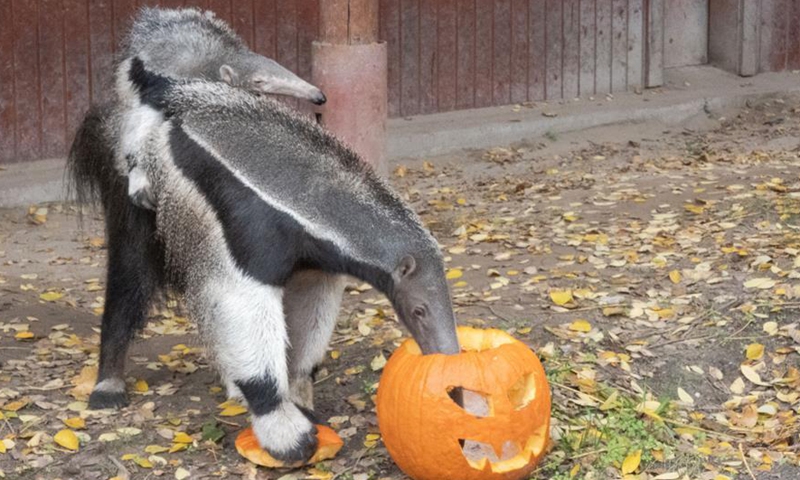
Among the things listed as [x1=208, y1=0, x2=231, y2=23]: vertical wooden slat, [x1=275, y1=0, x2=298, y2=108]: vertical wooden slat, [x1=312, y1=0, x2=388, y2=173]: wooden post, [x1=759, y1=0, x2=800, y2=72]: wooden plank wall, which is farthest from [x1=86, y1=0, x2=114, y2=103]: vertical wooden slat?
[x1=759, y1=0, x2=800, y2=72]: wooden plank wall

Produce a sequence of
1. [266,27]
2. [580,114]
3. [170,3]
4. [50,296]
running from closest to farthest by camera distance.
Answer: [50,296] < [170,3] < [266,27] < [580,114]

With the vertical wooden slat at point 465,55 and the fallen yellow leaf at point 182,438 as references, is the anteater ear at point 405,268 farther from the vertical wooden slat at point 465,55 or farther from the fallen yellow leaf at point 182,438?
the vertical wooden slat at point 465,55

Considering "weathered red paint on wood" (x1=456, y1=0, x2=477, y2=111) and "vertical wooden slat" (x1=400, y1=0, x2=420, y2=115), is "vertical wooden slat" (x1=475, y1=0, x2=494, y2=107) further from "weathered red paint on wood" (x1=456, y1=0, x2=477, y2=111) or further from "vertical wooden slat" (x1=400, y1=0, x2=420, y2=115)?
"vertical wooden slat" (x1=400, y1=0, x2=420, y2=115)

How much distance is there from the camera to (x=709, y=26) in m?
14.2

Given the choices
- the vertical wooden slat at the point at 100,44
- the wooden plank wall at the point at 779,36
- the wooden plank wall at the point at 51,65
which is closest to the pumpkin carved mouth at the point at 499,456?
the wooden plank wall at the point at 51,65

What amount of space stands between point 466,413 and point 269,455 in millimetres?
872

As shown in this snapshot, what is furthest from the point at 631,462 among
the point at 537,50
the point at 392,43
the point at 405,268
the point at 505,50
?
the point at 537,50

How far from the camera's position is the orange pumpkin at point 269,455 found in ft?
16.6

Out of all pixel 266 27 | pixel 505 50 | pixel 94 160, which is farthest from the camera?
pixel 505 50

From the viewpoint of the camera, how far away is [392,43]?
11.4m

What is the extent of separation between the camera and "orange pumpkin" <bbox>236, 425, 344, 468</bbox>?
5055mm

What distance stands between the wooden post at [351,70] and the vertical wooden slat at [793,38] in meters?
8.66

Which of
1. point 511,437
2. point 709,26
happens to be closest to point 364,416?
point 511,437

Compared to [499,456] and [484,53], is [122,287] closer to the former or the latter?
[499,456]
